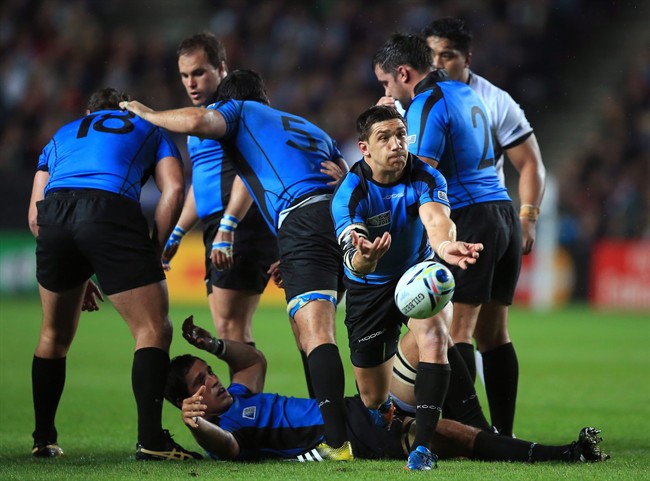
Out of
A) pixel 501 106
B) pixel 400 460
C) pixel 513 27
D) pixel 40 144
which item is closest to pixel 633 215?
pixel 513 27

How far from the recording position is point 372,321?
19.2ft

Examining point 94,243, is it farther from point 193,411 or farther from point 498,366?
point 498,366

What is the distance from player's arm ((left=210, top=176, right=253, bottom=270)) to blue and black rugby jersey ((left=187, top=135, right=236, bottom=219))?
689mm

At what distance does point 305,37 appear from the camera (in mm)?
22438

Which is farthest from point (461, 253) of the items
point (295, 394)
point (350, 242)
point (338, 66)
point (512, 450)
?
point (338, 66)

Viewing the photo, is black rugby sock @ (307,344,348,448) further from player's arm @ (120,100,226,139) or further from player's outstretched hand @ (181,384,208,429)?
player's arm @ (120,100,226,139)

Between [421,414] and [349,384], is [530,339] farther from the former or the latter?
[421,414]

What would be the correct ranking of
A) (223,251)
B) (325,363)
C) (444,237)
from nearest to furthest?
(444,237) < (325,363) < (223,251)

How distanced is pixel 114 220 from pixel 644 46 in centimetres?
1968

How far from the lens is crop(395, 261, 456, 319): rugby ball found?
5.09 meters

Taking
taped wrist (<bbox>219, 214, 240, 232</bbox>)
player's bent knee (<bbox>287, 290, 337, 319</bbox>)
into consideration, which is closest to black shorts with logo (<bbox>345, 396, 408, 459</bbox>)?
player's bent knee (<bbox>287, 290, 337, 319</bbox>)

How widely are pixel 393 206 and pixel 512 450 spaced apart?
4.58ft

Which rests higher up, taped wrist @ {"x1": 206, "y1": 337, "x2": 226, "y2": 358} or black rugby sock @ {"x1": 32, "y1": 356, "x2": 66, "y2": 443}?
taped wrist @ {"x1": 206, "y1": 337, "x2": 226, "y2": 358}

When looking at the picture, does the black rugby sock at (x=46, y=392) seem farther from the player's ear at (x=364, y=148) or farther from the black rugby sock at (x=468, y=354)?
the black rugby sock at (x=468, y=354)
